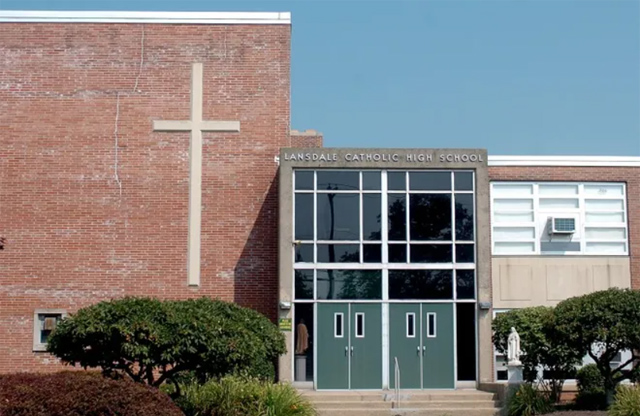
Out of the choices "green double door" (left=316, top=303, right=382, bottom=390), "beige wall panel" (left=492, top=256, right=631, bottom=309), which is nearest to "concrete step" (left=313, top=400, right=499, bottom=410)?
"green double door" (left=316, top=303, right=382, bottom=390)

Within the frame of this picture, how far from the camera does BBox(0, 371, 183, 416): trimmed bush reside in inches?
588

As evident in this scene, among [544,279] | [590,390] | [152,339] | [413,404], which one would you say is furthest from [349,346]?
[152,339]

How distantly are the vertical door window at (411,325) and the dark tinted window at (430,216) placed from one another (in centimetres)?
206

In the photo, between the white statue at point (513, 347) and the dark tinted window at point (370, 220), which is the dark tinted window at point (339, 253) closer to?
the dark tinted window at point (370, 220)

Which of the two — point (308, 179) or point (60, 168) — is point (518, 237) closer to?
point (308, 179)

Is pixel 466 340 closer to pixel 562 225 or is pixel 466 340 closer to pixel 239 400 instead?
pixel 562 225

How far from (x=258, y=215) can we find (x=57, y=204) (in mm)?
5632

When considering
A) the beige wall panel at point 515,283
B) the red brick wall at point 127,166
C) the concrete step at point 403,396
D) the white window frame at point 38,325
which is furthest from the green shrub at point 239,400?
the beige wall panel at point 515,283

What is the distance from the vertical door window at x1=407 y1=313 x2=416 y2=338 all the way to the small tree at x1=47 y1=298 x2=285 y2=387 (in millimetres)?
7053

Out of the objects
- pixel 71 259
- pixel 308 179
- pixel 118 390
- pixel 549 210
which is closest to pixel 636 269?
pixel 549 210

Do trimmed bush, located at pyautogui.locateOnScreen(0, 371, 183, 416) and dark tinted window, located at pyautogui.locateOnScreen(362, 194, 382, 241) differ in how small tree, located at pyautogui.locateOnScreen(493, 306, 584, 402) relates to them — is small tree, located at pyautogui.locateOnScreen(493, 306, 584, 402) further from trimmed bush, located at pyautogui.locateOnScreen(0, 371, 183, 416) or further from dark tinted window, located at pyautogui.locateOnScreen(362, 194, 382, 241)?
trimmed bush, located at pyautogui.locateOnScreen(0, 371, 183, 416)

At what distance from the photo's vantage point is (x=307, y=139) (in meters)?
43.7

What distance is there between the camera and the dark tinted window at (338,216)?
25484 mm

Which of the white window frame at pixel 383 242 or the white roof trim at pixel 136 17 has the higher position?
the white roof trim at pixel 136 17
